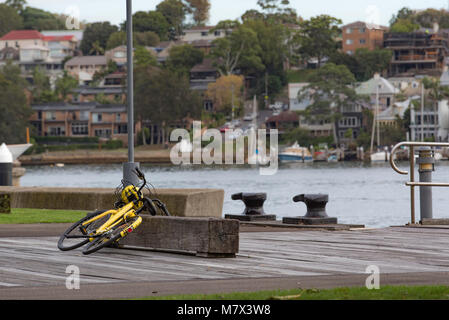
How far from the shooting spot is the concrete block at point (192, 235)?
1370cm

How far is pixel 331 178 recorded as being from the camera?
358ft

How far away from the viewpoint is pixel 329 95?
17000 cm

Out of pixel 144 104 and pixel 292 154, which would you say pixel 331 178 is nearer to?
pixel 292 154

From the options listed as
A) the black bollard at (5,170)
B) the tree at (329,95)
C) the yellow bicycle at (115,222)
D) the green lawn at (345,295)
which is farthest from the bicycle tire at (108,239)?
the tree at (329,95)

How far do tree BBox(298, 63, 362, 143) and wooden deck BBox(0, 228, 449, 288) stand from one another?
149417 millimetres

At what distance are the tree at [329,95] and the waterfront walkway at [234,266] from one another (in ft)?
491

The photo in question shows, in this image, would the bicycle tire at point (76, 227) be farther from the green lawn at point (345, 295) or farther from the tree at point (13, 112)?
the tree at point (13, 112)

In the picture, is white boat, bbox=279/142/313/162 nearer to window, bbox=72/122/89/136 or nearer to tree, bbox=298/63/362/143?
tree, bbox=298/63/362/143

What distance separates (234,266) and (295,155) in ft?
467

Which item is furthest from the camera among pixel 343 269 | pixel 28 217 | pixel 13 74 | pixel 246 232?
pixel 13 74

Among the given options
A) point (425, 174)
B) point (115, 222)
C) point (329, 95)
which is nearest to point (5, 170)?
point (425, 174)

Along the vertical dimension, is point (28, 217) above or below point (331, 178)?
above

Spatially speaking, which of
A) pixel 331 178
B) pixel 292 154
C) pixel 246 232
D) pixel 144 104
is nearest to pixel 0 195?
pixel 246 232

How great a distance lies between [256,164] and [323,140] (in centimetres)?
1376
